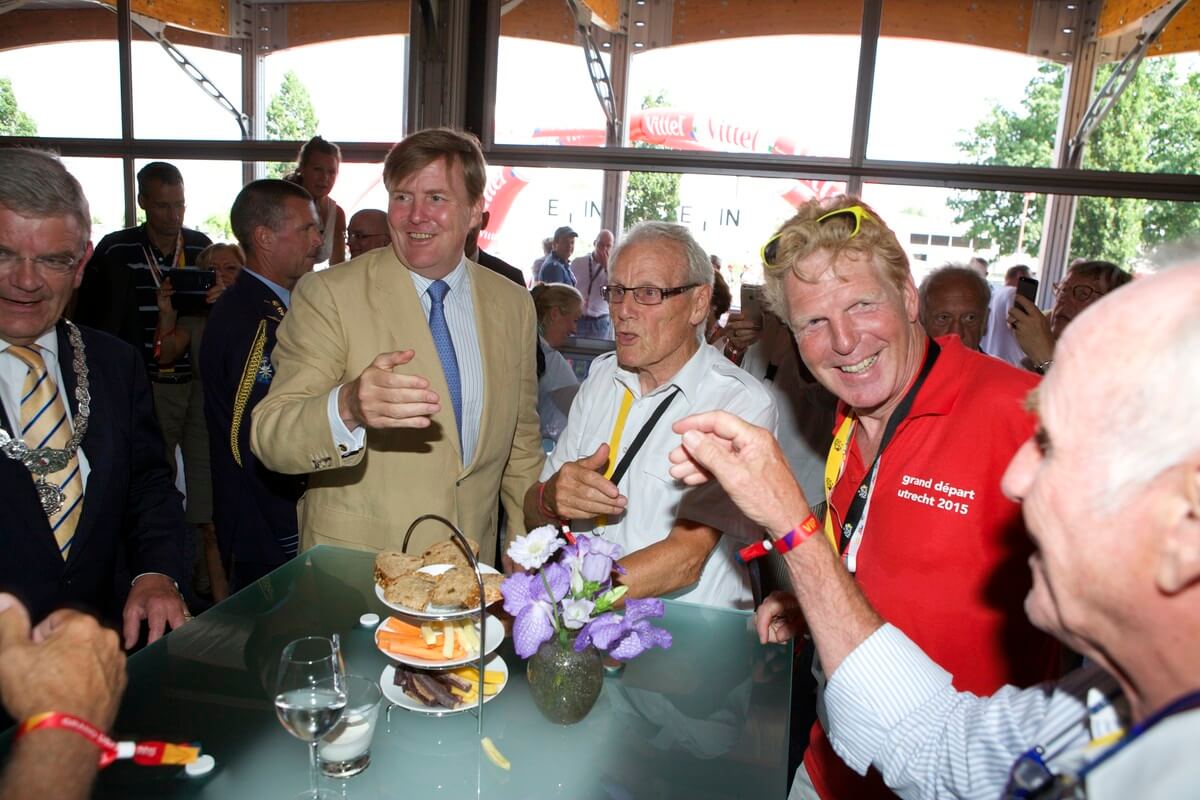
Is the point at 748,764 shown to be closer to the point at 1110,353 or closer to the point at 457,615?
the point at 457,615

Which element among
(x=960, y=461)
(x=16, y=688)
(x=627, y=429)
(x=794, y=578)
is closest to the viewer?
(x=16, y=688)

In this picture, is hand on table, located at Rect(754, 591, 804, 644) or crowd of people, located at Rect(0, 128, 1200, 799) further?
hand on table, located at Rect(754, 591, 804, 644)

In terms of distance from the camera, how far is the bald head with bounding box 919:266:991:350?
3283 mm

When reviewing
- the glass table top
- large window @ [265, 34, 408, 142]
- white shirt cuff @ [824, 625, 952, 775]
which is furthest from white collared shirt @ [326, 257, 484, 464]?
large window @ [265, 34, 408, 142]

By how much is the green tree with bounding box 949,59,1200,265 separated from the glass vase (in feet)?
18.2

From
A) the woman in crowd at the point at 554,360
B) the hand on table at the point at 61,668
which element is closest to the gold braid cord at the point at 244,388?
the woman in crowd at the point at 554,360

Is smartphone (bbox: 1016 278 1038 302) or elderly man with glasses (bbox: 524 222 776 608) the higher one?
smartphone (bbox: 1016 278 1038 302)

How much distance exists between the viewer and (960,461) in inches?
59.9

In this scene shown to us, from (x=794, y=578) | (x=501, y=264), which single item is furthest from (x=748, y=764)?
(x=501, y=264)

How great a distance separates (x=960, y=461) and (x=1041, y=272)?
17.4 feet

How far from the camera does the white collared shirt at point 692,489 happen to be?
6.55 ft

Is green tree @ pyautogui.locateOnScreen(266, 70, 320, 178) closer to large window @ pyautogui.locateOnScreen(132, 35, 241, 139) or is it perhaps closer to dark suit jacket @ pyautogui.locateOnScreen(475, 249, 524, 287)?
large window @ pyautogui.locateOnScreen(132, 35, 241, 139)

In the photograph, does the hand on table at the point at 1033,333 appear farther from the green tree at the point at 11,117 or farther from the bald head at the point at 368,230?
the green tree at the point at 11,117

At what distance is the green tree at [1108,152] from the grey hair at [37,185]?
223 inches
